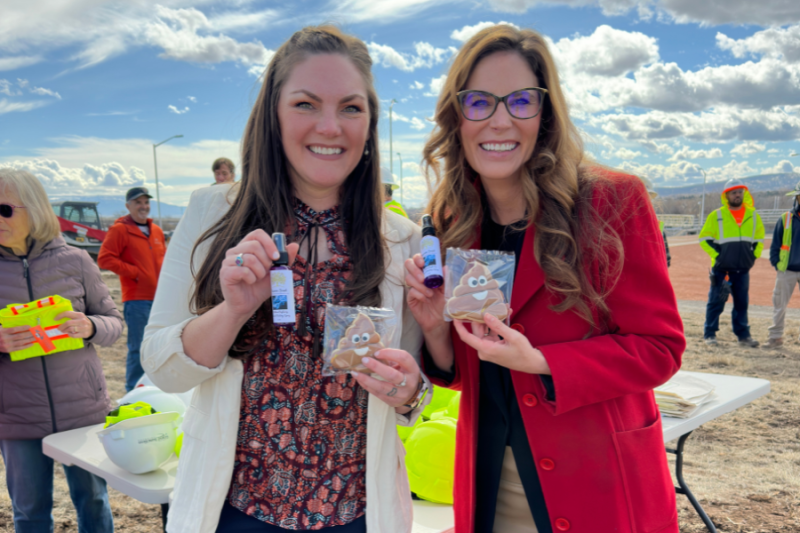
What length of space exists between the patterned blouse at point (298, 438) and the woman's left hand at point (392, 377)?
0.13 m

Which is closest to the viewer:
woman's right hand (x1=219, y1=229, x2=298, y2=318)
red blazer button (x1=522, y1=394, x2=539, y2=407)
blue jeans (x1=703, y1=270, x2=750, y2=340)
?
woman's right hand (x1=219, y1=229, x2=298, y2=318)

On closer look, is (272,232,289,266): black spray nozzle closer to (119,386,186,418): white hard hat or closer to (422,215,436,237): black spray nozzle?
(422,215,436,237): black spray nozzle

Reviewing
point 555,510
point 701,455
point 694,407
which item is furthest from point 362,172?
point 701,455

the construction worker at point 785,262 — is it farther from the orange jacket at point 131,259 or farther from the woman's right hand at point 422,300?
the orange jacket at point 131,259

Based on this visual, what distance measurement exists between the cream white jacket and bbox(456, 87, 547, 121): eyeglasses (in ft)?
2.31

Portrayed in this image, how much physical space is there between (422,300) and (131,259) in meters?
6.63

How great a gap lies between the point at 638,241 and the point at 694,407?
2.06 meters

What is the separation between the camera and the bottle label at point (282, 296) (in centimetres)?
153

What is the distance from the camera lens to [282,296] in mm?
1549

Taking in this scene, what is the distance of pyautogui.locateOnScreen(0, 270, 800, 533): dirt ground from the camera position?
4.25 metres

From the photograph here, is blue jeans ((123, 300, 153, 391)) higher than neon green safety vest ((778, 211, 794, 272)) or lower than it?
lower

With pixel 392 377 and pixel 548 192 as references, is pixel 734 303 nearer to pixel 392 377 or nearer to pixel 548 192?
pixel 548 192

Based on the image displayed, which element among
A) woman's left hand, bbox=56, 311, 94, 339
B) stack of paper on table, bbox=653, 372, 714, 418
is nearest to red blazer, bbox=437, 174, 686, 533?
stack of paper on table, bbox=653, 372, 714, 418

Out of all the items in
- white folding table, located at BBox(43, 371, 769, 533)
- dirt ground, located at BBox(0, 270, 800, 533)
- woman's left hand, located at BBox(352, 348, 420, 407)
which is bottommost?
dirt ground, located at BBox(0, 270, 800, 533)
